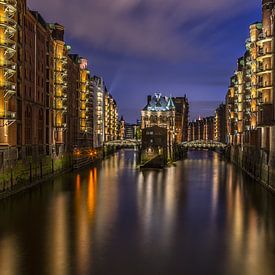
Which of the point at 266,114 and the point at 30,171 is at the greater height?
the point at 266,114

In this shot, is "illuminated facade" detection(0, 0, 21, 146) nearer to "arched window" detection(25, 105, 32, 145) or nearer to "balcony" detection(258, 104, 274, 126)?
"arched window" detection(25, 105, 32, 145)

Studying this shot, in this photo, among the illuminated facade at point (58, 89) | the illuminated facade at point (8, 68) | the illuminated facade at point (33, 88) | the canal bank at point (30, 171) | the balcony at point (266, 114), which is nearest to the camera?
the canal bank at point (30, 171)

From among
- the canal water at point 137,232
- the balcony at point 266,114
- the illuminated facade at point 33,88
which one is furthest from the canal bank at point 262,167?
the illuminated facade at point 33,88

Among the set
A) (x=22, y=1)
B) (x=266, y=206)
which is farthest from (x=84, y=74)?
(x=266, y=206)

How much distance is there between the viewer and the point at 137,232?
3444cm

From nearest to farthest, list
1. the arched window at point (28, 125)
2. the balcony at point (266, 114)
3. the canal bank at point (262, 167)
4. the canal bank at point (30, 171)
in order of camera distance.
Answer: the canal bank at point (30, 171) < the canal bank at point (262, 167) < the balcony at point (266, 114) < the arched window at point (28, 125)

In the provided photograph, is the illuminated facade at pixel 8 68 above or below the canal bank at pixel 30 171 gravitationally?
above

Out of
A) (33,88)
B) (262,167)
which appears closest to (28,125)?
(33,88)

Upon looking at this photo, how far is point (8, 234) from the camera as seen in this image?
107 feet

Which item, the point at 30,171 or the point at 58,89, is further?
the point at 58,89

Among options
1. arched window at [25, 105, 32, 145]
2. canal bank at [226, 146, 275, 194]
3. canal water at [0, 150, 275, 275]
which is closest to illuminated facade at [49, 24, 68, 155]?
arched window at [25, 105, 32, 145]

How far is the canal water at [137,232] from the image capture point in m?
26.1

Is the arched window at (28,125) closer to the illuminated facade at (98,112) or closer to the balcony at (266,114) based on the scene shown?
the balcony at (266,114)

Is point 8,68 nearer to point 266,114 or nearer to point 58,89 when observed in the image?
point 58,89
